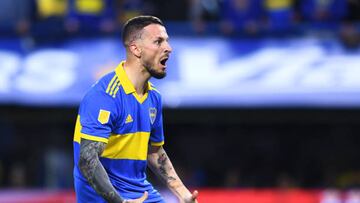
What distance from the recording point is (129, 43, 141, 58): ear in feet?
21.8

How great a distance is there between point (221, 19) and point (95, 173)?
8.55 meters

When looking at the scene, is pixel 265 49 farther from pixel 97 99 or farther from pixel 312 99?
pixel 97 99

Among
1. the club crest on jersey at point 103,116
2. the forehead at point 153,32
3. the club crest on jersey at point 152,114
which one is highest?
the forehead at point 153,32

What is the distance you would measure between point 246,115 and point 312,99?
162 cm

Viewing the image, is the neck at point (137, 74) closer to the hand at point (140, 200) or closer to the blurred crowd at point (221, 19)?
the hand at point (140, 200)

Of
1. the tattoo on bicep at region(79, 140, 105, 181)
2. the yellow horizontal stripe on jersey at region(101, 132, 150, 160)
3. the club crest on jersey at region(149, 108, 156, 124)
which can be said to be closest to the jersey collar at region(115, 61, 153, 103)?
the club crest on jersey at region(149, 108, 156, 124)

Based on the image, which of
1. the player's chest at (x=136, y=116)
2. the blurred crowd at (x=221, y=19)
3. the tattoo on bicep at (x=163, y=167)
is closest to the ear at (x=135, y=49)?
the player's chest at (x=136, y=116)

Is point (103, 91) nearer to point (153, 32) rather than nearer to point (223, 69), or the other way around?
point (153, 32)

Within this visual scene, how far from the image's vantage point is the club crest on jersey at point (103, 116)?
6.36 m

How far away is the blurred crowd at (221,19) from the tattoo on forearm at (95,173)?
25.6 feet

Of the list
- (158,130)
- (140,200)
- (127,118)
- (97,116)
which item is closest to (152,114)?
(158,130)

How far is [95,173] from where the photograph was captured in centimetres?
630

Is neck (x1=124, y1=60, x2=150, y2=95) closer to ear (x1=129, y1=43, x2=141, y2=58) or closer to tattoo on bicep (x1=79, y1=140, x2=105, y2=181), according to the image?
ear (x1=129, y1=43, x2=141, y2=58)

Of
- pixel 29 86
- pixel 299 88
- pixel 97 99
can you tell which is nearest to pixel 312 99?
pixel 299 88
